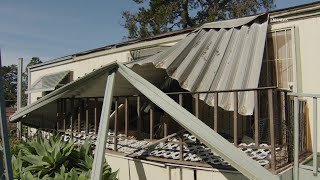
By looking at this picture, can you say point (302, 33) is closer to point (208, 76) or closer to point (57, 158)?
point (208, 76)

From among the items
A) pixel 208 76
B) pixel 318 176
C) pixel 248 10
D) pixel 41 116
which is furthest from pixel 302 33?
pixel 248 10

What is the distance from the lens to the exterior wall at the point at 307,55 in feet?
21.2

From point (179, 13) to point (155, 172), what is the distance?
20552 mm

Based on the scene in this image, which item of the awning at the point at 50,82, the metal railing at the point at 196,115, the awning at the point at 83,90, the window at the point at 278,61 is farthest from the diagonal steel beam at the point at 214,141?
the awning at the point at 50,82

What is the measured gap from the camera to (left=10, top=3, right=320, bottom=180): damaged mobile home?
176 inches

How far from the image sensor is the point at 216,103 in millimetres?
5145

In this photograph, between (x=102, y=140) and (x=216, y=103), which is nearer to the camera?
(x=102, y=140)

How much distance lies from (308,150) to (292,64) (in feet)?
5.46

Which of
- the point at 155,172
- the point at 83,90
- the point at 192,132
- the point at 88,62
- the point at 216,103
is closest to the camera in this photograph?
the point at 192,132

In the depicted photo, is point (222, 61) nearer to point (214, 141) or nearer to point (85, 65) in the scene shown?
point (214, 141)

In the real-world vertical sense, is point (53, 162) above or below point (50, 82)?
below

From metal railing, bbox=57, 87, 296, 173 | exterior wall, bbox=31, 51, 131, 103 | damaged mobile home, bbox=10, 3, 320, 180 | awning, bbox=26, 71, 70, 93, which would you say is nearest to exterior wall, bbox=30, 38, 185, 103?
exterior wall, bbox=31, 51, 131, 103

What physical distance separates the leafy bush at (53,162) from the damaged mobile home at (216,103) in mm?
475

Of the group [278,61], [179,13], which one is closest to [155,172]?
[278,61]
